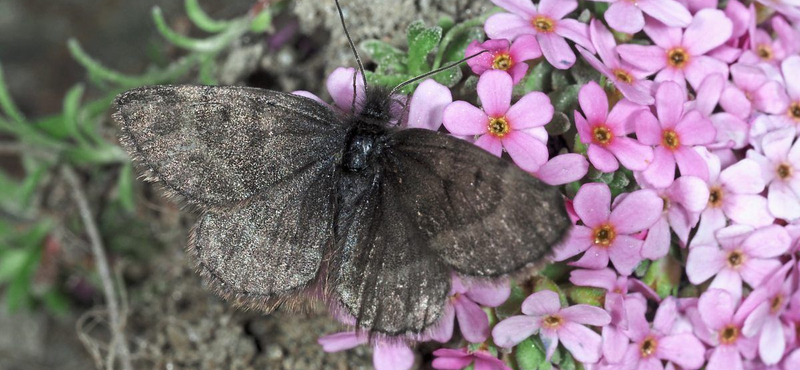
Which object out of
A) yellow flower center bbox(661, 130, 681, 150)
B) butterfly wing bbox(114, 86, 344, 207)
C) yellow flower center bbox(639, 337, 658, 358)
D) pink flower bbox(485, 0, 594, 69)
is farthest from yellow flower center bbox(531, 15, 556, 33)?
yellow flower center bbox(639, 337, 658, 358)

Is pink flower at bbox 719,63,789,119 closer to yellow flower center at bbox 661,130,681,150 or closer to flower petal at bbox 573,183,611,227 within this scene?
yellow flower center at bbox 661,130,681,150

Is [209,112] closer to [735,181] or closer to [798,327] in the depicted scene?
[735,181]

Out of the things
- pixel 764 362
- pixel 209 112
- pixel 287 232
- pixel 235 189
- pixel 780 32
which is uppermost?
pixel 209 112

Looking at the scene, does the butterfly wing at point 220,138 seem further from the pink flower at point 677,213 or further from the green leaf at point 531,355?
the pink flower at point 677,213

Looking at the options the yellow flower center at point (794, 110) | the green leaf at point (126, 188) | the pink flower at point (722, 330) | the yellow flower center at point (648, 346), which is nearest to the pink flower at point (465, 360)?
the yellow flower center at point (648, 346)

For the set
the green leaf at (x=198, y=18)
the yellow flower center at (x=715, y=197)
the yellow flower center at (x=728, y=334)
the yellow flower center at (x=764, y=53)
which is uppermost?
the green leaf at (x=198, y=18)

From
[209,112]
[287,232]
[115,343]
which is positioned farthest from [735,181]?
[115,343]
